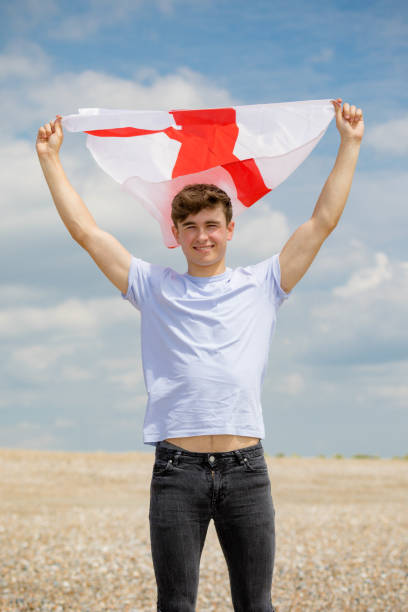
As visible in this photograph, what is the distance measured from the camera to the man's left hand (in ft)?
12.4

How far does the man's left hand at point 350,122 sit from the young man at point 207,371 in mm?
14

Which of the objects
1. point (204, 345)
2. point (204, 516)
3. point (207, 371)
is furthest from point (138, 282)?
point (204, 516)

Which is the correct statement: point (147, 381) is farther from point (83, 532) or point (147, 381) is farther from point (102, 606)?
point (83, 532)

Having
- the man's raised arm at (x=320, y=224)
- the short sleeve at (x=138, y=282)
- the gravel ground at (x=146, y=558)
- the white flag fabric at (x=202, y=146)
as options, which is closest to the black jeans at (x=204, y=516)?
the short sleeve at (x=138, y=282)

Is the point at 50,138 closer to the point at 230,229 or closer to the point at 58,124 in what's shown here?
the point at 58,124

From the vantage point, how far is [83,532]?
32.8 ft

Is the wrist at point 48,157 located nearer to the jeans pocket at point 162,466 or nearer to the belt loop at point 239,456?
the jeans pocket at point 162,466

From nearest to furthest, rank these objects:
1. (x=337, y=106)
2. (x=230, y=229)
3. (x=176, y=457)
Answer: (x=176, y=457) < (x=230, y=229) < (x=337, y=106)

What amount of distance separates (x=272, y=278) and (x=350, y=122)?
3.38 ft

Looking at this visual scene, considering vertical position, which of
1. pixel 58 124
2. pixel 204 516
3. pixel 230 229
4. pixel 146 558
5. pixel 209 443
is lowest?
pixel 146 558

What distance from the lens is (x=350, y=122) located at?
3.84 metres

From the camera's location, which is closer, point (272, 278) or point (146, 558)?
point (272, 278)

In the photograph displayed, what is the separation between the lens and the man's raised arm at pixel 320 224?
11.7ft

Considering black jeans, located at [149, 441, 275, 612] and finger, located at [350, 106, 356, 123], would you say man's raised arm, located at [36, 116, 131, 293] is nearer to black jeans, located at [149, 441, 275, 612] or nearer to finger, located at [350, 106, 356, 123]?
black jeans, located at [149, 441, 275, 612]
